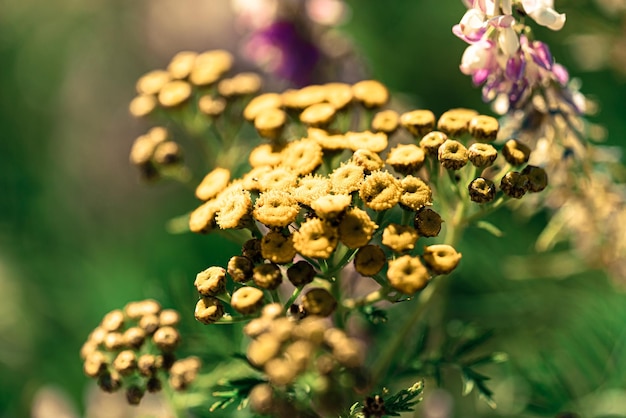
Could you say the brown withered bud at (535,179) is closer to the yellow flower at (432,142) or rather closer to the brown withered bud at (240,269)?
the yellow flower at (432,142)

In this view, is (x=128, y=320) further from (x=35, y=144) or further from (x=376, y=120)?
(x=35, y=144)

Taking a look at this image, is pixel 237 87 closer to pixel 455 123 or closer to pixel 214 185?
pixel 214 185

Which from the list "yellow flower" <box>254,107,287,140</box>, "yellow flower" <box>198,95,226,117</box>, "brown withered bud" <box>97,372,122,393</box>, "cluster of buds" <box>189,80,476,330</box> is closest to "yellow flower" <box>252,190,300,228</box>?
"cluster of buds" <box>189,80,476,330</box>

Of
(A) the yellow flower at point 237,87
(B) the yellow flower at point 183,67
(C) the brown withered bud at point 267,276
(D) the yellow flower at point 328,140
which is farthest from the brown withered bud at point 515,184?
(B) the yellow flower at point 183,67

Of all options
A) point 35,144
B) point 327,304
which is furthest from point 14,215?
point 327,304

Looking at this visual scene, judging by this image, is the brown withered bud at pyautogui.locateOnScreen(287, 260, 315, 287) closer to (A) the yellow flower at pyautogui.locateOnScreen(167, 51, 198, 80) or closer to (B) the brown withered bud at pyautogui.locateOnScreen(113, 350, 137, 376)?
(B) the brown withered bud at pyautogui.locateOnScreen(113, 350, 137, 376)

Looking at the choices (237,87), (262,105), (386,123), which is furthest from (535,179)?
(237,87)
